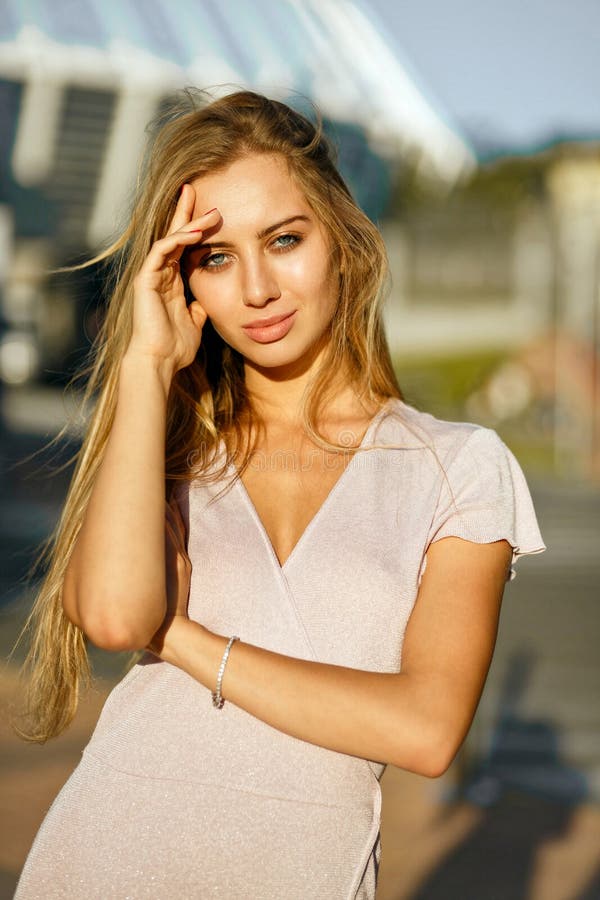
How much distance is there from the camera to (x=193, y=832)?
63.0 inches

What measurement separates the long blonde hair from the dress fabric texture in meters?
0.19

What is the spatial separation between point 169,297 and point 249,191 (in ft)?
0.73

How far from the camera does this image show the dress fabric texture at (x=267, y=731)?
160cm

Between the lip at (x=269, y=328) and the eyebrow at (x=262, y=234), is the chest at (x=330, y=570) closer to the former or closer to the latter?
the lip at (x=269, y=328)

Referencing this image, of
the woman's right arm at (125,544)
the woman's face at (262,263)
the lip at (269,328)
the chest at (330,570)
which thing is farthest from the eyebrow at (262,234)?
the chest at (330,570)

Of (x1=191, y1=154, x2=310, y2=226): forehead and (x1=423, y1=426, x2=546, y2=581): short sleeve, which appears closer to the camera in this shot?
(x1=423, y1=426, x2=546, y2=581): short sleeve

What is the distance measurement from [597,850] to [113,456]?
9.93 feet

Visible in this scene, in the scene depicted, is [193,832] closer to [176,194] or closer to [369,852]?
[369,852]

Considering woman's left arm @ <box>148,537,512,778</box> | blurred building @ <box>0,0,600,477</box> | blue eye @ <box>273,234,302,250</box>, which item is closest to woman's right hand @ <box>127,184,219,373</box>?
blue eye @ <box>273,234,302,250</box>

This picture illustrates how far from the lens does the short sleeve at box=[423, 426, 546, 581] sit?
5.59 feet

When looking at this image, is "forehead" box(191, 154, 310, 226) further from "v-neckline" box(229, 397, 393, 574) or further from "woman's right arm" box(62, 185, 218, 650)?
"v-neckline" box(229, 397, 393, 574)

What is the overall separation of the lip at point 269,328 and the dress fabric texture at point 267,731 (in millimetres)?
283

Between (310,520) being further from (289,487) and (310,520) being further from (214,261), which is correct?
(214,261)

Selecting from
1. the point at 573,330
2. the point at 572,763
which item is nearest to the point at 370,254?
the point at 572,763
